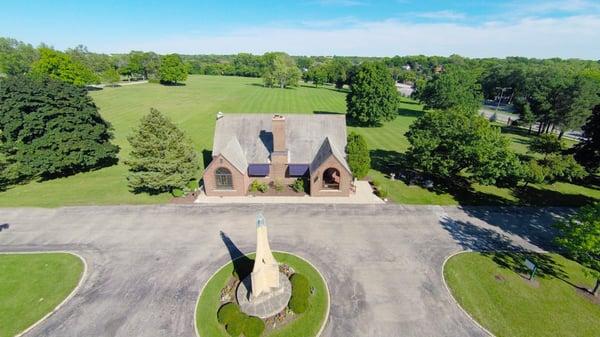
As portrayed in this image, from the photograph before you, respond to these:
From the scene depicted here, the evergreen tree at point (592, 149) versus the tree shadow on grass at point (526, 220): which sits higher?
the evergreen tree at point (592, 149)

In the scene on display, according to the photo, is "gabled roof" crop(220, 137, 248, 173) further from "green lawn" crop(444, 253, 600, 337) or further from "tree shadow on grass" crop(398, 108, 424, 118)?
"tree shadow on grass" crop(398, 108, 424, 118)

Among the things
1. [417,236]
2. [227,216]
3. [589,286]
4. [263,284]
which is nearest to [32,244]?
[227,216]

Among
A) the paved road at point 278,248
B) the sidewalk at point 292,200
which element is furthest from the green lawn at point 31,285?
the sidewalk at point 292,200

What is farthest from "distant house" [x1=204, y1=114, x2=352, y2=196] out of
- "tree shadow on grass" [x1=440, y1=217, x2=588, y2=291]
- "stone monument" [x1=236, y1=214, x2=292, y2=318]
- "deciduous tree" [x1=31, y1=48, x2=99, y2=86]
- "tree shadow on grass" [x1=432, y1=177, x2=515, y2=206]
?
"deciduous tree" [x1=31, y1=48, x2=99, y2=86]

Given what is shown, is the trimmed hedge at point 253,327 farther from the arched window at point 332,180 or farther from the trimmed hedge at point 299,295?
the arched window at point 332,180

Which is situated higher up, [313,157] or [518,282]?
[313,157]

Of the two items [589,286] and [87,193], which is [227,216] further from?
[589,286]
